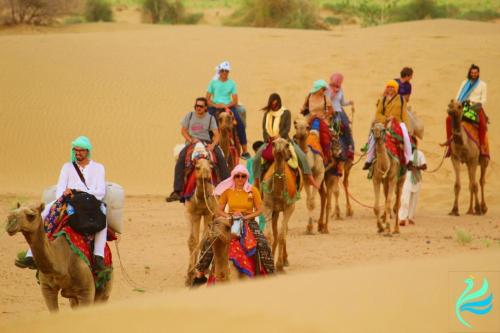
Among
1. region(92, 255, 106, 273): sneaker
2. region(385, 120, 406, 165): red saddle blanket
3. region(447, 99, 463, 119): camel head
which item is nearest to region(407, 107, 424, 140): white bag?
region(447, 99, 463, 119): camel head

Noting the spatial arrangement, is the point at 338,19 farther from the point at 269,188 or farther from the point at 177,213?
the point at 269,188

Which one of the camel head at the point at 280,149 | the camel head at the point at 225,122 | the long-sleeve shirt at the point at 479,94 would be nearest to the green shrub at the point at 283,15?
the long-sleeve shirt at the point at 479,94

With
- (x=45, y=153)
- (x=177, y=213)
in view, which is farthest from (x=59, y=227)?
(x=45, y=153)

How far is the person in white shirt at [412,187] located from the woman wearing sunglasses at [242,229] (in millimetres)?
7928

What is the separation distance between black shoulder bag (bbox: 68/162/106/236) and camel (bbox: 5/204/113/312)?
0.72 feet

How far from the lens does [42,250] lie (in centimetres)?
1094

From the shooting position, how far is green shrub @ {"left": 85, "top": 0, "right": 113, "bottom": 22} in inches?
2009

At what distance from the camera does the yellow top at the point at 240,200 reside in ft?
42.0

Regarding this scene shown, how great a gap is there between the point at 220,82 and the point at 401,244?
4.24 metres

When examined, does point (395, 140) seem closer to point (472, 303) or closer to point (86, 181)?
point (86, 181)

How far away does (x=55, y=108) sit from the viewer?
30594mm

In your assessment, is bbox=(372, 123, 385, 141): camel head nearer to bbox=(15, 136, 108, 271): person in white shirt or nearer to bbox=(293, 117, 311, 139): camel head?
bbox=(293, 117, 311, 139): camel head

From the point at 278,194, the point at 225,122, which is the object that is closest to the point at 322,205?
the point at 225,122

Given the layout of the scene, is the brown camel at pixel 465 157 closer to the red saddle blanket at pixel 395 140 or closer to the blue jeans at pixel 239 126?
the red saddle blanket at pixel 395 140
